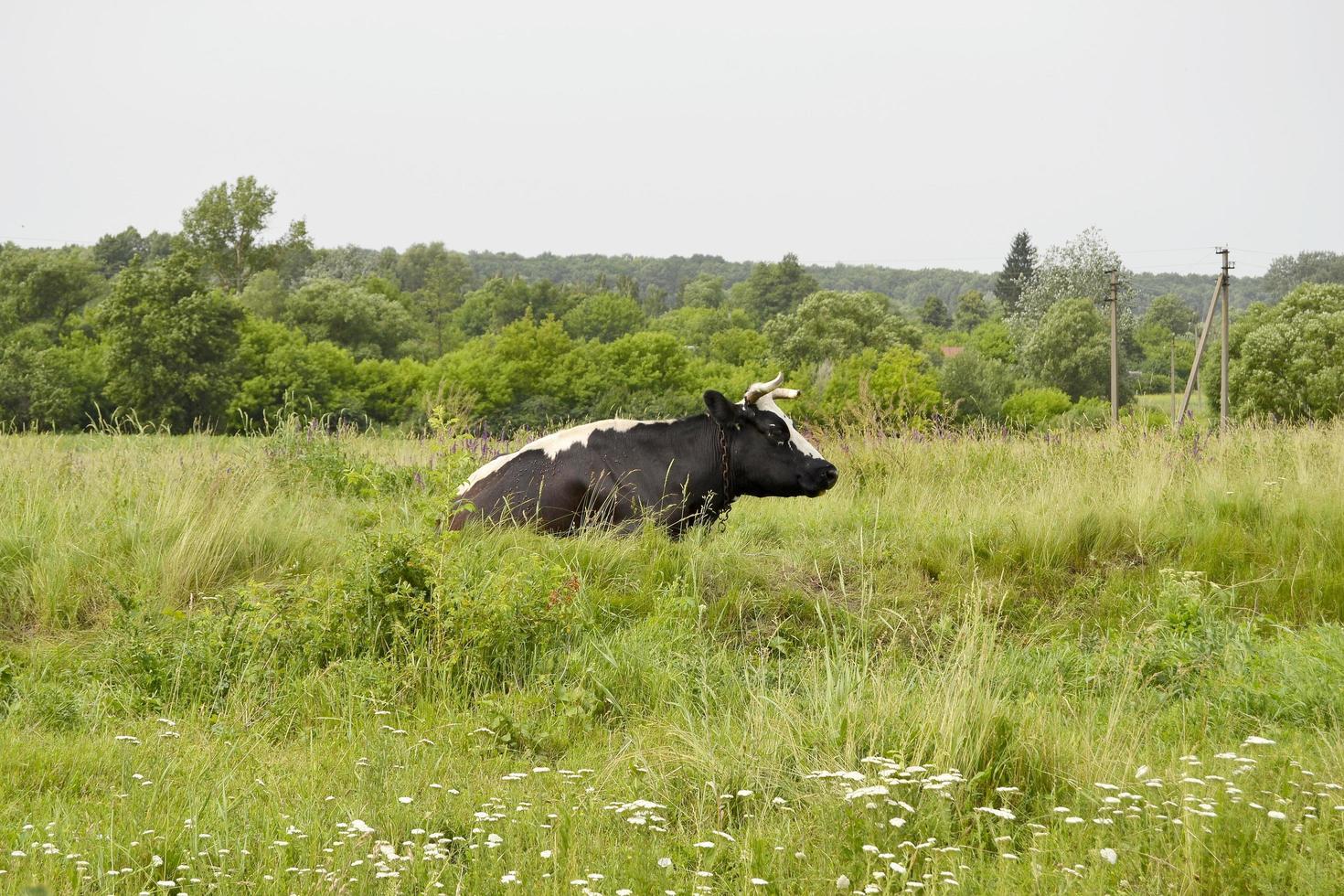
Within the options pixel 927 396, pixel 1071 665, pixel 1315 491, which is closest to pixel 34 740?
pixel 1071 665

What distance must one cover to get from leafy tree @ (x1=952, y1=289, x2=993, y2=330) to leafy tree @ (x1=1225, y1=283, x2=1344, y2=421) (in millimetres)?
78214

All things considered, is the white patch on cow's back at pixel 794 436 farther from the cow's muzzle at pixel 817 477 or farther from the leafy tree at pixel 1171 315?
the leafy tree at pixel 1171 315

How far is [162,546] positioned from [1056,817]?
18.1 ft

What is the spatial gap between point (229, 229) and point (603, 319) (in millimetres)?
32495

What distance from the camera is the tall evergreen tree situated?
147375 mm

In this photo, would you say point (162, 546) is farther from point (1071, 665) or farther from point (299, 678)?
point (1071, 665)

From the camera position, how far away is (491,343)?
87.2 metres

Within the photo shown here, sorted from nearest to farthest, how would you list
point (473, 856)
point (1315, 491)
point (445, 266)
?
point (473, 856), point (1315, 491), point (445, 266)

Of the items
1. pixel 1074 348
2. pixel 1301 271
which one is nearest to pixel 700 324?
pixel 1074 348

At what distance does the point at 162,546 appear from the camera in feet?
23.5

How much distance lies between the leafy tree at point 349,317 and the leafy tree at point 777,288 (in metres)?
41.5

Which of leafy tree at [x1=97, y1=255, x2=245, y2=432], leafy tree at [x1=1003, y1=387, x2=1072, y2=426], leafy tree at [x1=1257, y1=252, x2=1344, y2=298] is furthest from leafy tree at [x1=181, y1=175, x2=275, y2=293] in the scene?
leafy tree at [x1=1257, y1=252, x2=1344, y2=298]

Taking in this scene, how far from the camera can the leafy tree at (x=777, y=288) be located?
122438 mm

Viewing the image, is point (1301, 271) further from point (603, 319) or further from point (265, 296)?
point (265, 296)
